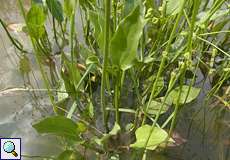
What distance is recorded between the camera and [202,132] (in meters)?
0.86

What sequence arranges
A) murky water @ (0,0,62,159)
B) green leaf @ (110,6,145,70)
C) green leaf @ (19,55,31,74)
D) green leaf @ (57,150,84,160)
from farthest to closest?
green leaf @ (19,55,31,74)
murky water @ (0,0,62,159)
green leaf @ (57,150,84,160)
green leaf @ (110,6,145,70)

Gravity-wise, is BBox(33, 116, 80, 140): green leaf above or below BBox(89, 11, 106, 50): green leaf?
below

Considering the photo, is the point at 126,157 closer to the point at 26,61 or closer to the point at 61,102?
the point at 61,102

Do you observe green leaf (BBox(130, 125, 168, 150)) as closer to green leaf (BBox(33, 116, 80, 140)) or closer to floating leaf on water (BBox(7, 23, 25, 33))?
green leaf (BBox(33, 116, 80, 140))

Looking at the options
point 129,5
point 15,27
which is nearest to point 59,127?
point 129,5

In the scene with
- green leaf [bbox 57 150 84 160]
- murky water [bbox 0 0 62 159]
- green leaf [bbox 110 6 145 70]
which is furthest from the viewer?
murky water [bbox 0 0 62 159]

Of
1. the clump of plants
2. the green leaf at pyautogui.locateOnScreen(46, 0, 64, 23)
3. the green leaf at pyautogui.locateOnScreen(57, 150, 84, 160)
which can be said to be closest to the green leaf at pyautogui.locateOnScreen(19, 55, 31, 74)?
the clump of plants

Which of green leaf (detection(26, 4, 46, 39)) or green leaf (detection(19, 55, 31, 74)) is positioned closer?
green leaf (detection(26, 4, 46, 39))

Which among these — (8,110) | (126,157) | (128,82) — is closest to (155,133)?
(126,157)

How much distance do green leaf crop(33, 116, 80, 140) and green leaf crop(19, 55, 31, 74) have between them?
13.2 inches

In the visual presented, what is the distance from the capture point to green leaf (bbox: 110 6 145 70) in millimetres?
569

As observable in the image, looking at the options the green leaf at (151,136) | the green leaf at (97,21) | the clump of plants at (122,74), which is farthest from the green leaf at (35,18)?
the green leaf at (151,136)

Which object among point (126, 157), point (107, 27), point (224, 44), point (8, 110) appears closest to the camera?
point (107, 27)

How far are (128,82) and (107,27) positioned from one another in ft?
1.23
